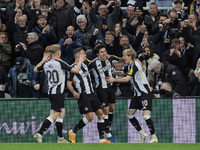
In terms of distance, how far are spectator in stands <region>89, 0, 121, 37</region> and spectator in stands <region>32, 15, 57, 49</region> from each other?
47.1 inches

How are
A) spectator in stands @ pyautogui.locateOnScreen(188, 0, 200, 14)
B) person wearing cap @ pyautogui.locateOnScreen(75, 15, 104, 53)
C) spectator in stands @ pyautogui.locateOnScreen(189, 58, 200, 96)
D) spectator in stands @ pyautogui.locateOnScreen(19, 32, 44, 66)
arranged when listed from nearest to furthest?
spectator in stands @ pyautogui.locateOnScreen(189, 58, 200, 96), spectator in stands @ pyautogui.locateOnScreen(19, 32, 44, 66), person wearing cap @ pyautogui.locateOnScreen(75, 15, 104, 53), spectator in stands @ pyautogui.locateOnScreen(188, 0, 200, 14)

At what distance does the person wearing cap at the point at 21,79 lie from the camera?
14180 millimetres

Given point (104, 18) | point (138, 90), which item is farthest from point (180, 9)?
point (138, 90)

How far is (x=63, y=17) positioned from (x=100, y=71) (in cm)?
350

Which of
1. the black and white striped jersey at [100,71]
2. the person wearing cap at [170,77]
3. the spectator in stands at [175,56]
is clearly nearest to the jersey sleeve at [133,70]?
the black and white striped jersey at [100,71]

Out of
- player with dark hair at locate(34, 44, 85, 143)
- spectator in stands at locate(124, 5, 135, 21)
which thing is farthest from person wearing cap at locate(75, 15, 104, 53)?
player with dark hair at locate(34, 44, 85, 143)

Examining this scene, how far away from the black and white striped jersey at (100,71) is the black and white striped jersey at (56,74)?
145cm

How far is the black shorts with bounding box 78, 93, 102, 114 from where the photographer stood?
1197 cm

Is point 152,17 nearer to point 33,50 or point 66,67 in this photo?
point 33,50

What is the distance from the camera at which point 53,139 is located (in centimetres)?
1366

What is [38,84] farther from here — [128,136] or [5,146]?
[5,146]

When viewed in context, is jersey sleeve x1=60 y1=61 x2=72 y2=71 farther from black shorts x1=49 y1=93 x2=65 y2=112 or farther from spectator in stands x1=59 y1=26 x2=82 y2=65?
spectator in stands x1=59 y1=26 x2=82 y2=65

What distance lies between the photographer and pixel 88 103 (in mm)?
11984

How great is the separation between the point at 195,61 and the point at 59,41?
3.74m
